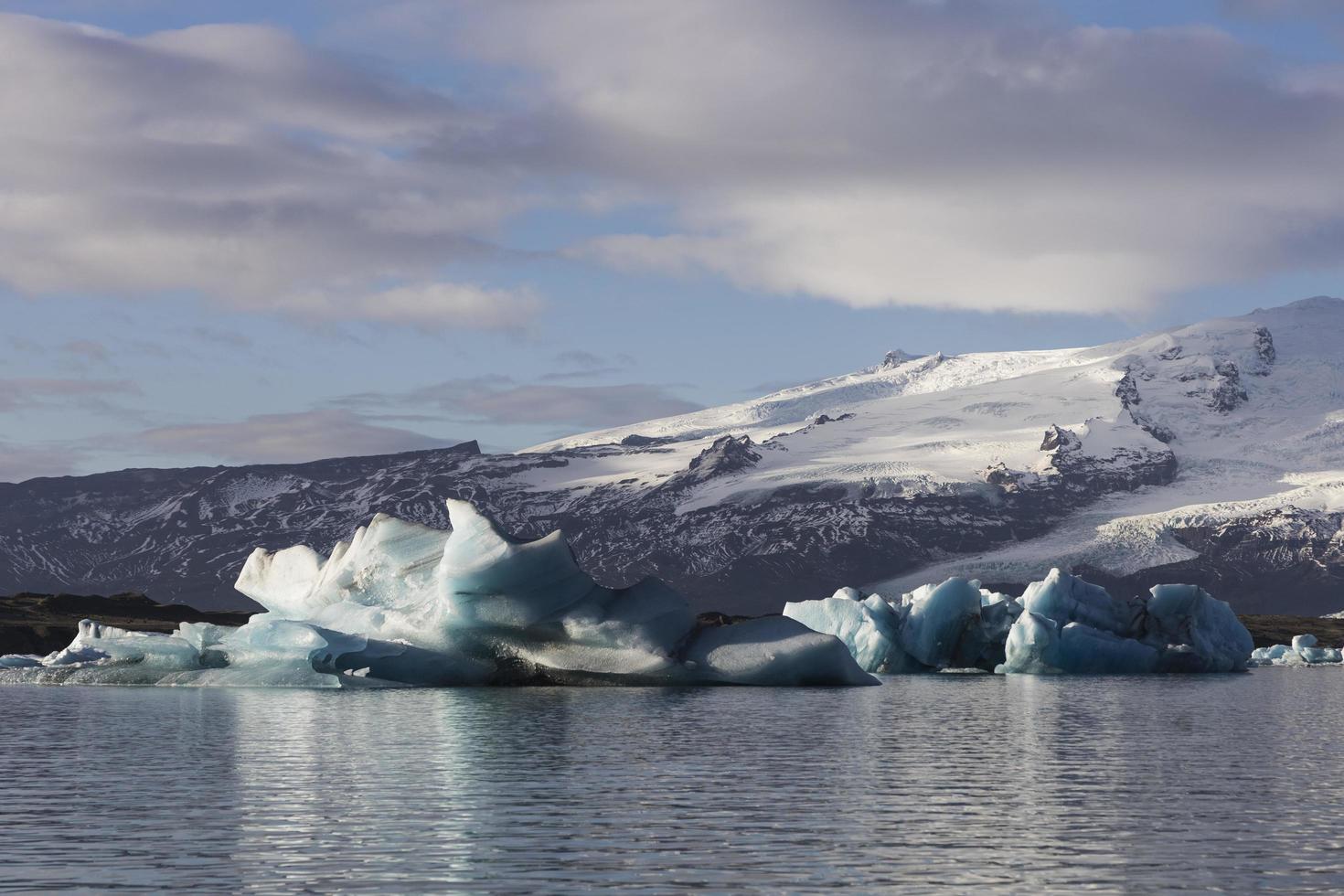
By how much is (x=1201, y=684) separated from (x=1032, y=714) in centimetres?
2080

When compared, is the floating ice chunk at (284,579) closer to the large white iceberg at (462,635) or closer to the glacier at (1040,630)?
the large white iceberg at (462,635)

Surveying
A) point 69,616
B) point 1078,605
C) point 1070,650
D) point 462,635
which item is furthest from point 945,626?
point 69,616

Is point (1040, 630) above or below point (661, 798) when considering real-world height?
above

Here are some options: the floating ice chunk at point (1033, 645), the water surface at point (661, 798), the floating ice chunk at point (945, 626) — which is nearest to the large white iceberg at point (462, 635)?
the water surface at point (661, 798)

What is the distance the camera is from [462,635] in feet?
153

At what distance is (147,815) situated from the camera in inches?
777

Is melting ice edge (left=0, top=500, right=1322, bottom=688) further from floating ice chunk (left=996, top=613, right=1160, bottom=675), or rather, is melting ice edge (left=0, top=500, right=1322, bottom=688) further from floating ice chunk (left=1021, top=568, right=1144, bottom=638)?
floating ice chunk (left=1021, top=568, right=1144, bottom=638)

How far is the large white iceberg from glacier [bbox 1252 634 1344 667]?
215ft

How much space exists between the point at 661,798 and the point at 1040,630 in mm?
45616

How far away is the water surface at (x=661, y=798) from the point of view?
15906mm

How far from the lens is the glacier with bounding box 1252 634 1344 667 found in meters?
106

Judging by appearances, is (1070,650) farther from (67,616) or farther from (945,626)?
(67,616)

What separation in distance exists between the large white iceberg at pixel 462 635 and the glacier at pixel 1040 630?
16602mm

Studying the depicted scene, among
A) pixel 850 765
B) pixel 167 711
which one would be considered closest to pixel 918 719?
pixel 850 765
